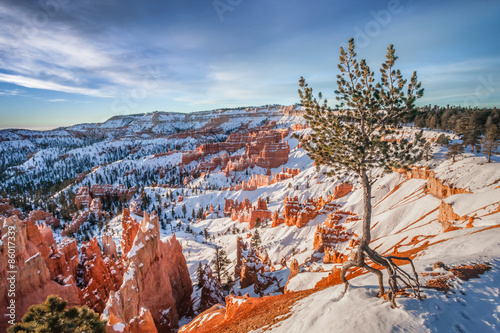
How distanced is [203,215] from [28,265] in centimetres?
6275

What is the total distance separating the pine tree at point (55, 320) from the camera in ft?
27.2

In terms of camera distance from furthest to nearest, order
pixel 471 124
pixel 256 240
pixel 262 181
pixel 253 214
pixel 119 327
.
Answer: pixel 262 181 < pixel 253 214 < pixel 471 124 < pixel 256 240 < pixel 119 327

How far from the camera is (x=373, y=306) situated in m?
7.27

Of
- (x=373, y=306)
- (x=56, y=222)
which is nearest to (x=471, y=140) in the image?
(x=373, y=306)

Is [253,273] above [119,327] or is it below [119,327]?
below

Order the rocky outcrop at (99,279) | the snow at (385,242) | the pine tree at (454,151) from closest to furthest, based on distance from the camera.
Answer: the snow at (385,242) → the rocky outcrop at (99,279) → the pine tree at (454,151)

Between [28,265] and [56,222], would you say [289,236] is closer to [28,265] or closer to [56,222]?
[28,265]

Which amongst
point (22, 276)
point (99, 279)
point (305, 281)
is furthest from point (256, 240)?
point (22, 276)

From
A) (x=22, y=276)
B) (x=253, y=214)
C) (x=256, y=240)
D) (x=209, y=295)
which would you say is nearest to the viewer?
(x=22, y=276)

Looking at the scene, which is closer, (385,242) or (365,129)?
(365,129)

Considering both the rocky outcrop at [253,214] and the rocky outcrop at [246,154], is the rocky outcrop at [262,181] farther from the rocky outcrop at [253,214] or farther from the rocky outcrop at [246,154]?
the rocky outcrop at [246,154]

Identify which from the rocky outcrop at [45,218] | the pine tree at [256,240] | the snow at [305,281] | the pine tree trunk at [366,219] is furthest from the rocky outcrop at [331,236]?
the rocky outcrop at [45,218]

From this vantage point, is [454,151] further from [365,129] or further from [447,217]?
[365,129]

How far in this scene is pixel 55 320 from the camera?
856cm
